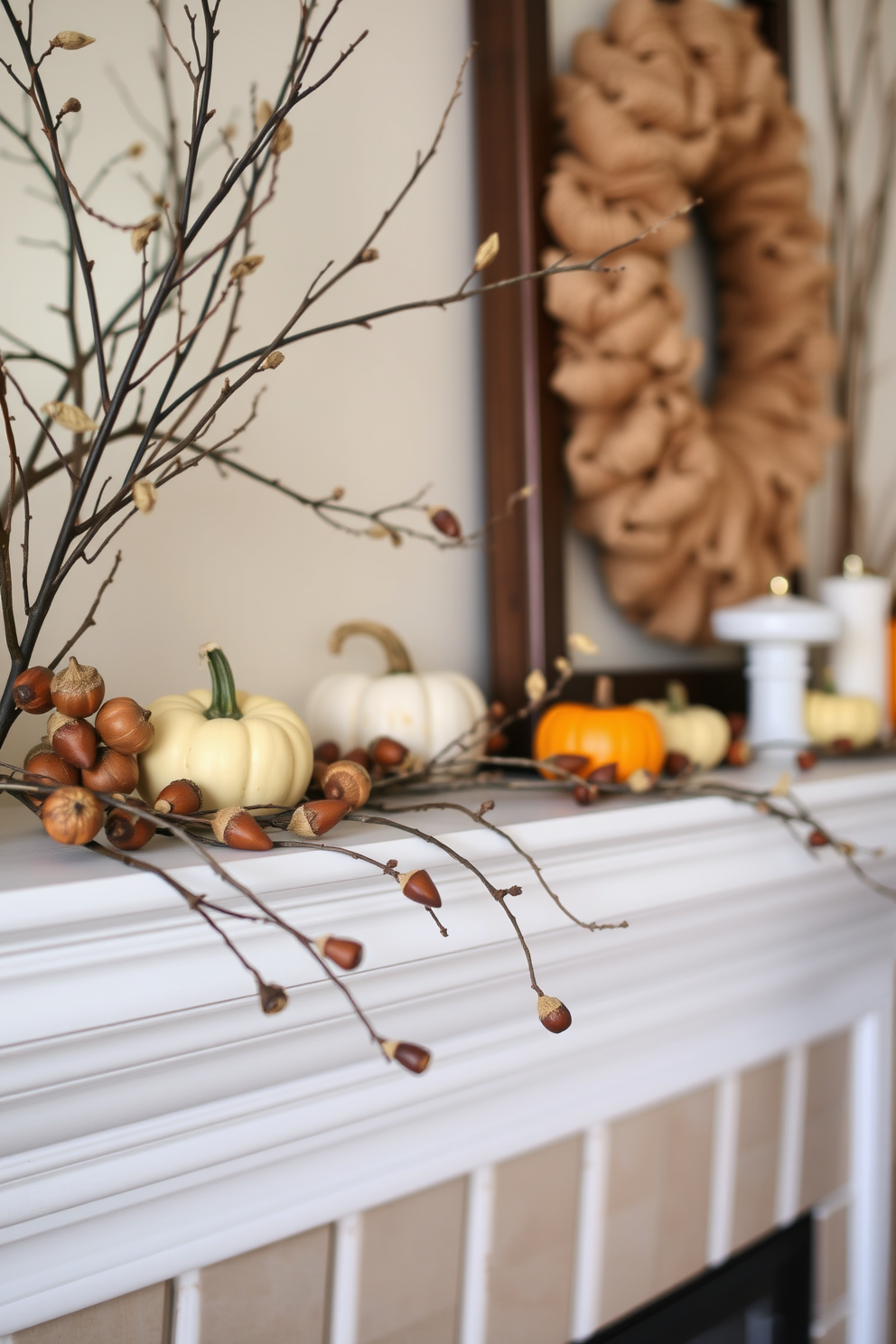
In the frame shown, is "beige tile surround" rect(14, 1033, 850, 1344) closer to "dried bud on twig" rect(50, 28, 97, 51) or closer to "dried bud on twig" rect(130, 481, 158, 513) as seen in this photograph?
"dried bud on twig" rect(130, 481, 158, 513)

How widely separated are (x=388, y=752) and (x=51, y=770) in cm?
25

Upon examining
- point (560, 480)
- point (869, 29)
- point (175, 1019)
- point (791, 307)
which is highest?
point (869, 29)

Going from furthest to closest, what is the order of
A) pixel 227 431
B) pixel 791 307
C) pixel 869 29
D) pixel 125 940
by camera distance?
pixel 869 29 → pixel 791 307 → pixel 227 431 → pixel 125 940

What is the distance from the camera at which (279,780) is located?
546 millimetres

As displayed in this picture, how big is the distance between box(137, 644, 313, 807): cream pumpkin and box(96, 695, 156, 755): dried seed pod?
0.14 feet

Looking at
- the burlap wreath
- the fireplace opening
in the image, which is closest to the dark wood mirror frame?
the burlap wreath

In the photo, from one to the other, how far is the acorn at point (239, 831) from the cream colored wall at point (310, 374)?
10.9 inches

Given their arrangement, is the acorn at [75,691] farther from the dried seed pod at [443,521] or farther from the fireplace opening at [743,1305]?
the fireplace opening at [743,1305]

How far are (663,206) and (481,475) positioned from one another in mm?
323

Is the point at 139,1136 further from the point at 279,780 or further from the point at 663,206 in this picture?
the point at 663,206

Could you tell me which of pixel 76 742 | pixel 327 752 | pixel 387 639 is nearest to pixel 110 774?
pixel 76 742

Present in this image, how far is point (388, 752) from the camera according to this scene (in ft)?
2.18

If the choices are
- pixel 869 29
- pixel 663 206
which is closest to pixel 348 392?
pixel 663 206

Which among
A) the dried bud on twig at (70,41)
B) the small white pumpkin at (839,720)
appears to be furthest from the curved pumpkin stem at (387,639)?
the small white pumpkin at (839,720)
